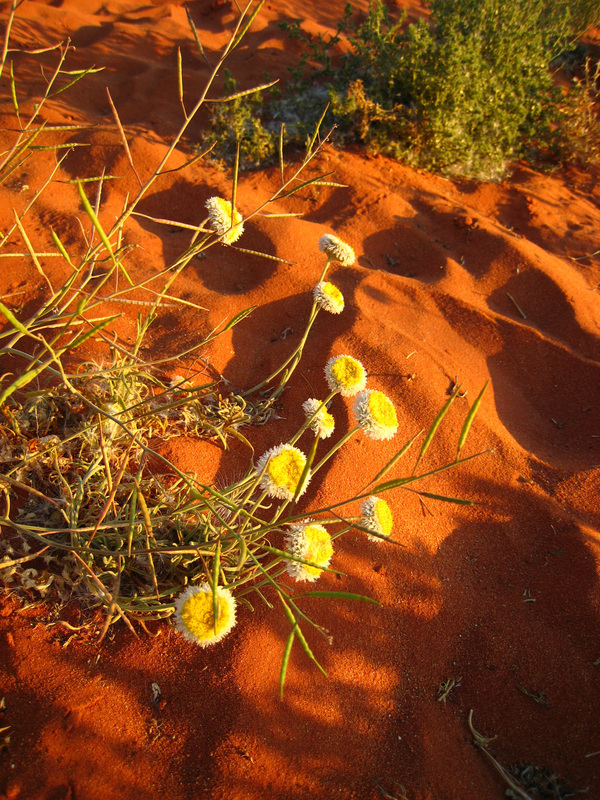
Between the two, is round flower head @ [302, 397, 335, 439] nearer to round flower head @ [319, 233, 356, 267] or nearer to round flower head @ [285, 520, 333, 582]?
round flower head @ [285, 520, 333, 582]

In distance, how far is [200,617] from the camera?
1271mm

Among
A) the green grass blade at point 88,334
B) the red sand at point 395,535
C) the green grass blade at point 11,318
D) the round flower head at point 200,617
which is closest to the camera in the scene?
the green grass blade at point 11,318

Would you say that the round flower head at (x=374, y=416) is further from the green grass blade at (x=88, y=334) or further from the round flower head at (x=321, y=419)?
the green grass blade at (x=88, y=334)

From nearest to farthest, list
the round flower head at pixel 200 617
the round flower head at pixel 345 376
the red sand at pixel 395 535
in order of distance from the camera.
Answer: the round flower head at pixel 200 617, the red sand at pixel 395 535, the round flower head at pixel 345 376

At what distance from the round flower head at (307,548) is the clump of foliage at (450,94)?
10.7 feet

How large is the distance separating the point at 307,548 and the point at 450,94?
3.62 meters

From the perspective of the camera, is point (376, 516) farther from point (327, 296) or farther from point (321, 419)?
point (327, 296)

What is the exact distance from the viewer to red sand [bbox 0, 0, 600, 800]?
4.71 feet

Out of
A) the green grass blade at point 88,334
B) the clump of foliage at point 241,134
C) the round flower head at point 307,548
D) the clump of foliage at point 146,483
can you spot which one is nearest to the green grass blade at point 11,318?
the green grass blade at point 88,334

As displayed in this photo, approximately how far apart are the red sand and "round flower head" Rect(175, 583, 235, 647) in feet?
1.31

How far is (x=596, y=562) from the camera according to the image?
6.23 feet

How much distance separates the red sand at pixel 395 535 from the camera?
1.44 m

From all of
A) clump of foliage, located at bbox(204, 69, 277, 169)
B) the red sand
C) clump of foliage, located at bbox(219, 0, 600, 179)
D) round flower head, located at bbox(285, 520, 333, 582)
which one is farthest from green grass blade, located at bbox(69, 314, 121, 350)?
clump of foliage, located at bbox(219, 0, 600, 179)

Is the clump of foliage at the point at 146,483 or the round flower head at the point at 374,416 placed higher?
the round flower head at the point at 374,416
